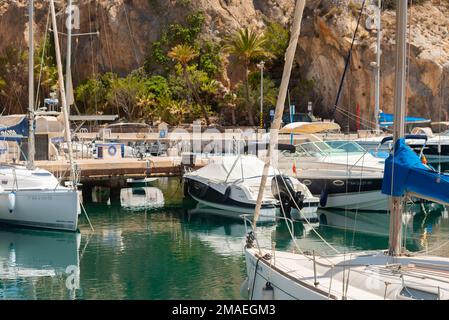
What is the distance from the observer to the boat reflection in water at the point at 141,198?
112ft

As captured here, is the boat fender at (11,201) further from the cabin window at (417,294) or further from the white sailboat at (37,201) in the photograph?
the cabin window at (417,294)

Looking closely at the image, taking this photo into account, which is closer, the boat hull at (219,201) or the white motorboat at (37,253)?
the white motorboat at (37,253)

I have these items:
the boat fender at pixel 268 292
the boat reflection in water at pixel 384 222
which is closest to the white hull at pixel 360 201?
the boat reflection in water at pixel 384 222

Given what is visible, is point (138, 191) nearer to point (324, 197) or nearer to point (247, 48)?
point (324, 197)

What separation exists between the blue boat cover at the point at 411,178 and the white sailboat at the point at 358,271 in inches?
4.6

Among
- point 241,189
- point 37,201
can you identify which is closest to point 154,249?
point 37,201

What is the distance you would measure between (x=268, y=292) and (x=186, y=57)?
1833 inches

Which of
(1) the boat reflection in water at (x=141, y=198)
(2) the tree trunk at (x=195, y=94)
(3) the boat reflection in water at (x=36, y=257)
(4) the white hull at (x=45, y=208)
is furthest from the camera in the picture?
(2) the tree trunk at (x=195, y=94)

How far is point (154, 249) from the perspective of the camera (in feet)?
81.6

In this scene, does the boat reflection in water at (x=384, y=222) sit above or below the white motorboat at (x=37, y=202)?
below

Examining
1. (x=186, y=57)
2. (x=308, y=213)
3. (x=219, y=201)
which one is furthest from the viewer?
(x=186, y=57)

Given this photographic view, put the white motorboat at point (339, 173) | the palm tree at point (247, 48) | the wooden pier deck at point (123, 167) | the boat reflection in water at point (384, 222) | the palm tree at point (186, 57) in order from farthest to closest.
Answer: the palm tree at point (186, 57) → the palm tree at point (247, 48) → the wooden pier deck at point (123, 167) → the white motorboat at point (339, 173) → the boat reflection in water at point (384, 222)

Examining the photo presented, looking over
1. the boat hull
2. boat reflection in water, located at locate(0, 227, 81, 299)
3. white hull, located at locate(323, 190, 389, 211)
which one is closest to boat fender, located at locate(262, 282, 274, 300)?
boat reflection in water, located at locate(0, 227, 81, 299)

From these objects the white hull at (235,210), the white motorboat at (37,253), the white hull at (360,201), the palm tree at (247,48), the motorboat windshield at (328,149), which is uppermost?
the palm tree at (247,48)
